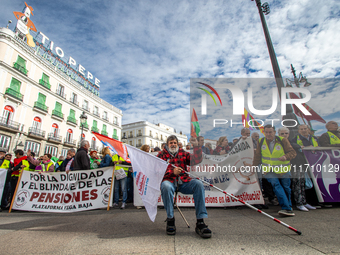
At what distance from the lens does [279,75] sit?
5711 mm

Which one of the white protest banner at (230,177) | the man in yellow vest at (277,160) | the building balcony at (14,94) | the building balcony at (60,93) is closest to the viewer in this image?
the man in yellow vest at (277,160)

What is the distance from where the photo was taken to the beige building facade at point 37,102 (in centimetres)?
2202

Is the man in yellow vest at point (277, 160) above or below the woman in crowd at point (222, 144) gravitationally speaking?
below

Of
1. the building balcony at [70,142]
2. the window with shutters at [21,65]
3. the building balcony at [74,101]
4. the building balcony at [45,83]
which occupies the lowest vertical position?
the building balcony at [70,142]

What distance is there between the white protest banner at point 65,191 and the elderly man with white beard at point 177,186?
7.86ft

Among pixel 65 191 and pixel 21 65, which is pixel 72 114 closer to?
pixel 21 65

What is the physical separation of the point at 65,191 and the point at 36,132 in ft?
80.4

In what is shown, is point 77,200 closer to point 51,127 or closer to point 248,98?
point 248,98

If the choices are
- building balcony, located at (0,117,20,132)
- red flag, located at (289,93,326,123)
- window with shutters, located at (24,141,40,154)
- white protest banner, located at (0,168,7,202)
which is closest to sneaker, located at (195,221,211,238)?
red flag, located at (289,93,326,123)

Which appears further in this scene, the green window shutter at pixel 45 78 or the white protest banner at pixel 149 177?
the green window shutter at pixel 45 78

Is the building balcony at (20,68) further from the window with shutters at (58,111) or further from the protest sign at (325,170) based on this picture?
the protest sign at (325,170)

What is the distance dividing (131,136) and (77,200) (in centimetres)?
5188

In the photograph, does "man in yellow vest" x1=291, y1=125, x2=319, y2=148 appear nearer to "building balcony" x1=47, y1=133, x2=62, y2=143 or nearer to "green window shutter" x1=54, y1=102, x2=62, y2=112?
"building balcony" x1=47, y1=133, x2=62, y2=143

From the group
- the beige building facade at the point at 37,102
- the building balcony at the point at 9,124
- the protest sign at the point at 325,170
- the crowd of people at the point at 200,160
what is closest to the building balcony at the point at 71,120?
the beige building facade at the point at 37,102
